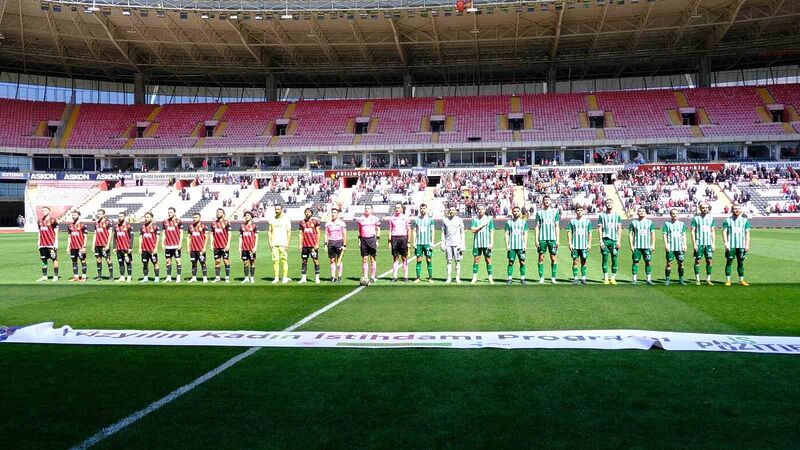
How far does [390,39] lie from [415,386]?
48.1 meters

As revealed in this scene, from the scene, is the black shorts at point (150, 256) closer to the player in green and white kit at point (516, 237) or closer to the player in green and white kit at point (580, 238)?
the player in green and white kit at point (516, 237)

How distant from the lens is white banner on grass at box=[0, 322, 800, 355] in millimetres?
7293

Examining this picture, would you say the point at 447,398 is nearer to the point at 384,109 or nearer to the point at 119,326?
the point at 119,326

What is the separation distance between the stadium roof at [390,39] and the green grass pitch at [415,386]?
1471 inches

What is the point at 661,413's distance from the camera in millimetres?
4965

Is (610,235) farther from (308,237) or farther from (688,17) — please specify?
(688,17)

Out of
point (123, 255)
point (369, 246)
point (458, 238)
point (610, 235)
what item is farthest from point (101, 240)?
point (610, 235)

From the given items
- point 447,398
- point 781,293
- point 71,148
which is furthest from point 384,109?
point 447,398

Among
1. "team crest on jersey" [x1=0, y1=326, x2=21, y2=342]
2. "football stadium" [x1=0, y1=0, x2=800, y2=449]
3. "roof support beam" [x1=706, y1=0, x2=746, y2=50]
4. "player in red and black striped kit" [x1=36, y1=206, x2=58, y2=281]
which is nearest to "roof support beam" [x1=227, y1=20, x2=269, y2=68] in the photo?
"football stadium" [x1=0, y1=0, x2=800, y2=449]

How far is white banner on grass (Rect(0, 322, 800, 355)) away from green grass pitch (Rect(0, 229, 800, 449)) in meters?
0.29

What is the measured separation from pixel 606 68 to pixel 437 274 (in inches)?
1992

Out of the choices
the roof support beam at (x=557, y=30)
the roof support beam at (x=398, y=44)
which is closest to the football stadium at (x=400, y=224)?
the roof support beam at (x=398, y=44)

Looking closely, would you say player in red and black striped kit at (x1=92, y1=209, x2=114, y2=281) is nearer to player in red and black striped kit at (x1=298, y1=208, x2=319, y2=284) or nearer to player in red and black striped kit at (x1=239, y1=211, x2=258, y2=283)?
player in red and black striped kit at (x1=239, y1=211, x2=258, y2=283)

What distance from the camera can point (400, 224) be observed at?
1445 centimetres
